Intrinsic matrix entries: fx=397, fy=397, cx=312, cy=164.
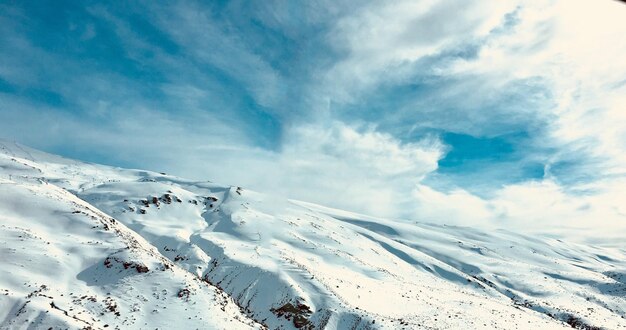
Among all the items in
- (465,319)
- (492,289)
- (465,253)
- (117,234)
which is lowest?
(117,234)

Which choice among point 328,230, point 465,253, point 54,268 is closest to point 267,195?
point 328,230

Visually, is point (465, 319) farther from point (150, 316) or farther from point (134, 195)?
point (134, 195)

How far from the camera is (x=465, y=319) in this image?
5262 cm

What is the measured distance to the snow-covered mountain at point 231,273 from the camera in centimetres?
3591

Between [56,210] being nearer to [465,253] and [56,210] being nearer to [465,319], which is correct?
[465,319]

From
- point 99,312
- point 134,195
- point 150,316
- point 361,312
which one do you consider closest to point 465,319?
point 361,312

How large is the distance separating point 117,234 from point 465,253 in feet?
385

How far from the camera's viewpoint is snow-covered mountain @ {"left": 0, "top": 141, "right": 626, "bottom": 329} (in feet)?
118

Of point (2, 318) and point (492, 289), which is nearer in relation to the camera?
point (2, 318)

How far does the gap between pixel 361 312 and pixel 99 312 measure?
27.7 m

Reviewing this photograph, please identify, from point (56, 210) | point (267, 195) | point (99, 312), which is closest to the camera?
point (99, 312)

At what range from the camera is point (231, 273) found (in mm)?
59594

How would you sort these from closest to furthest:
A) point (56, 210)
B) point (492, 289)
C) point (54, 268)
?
point (54, 268) < point (56, 210) < point (492, 289)

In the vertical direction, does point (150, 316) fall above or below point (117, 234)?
below
